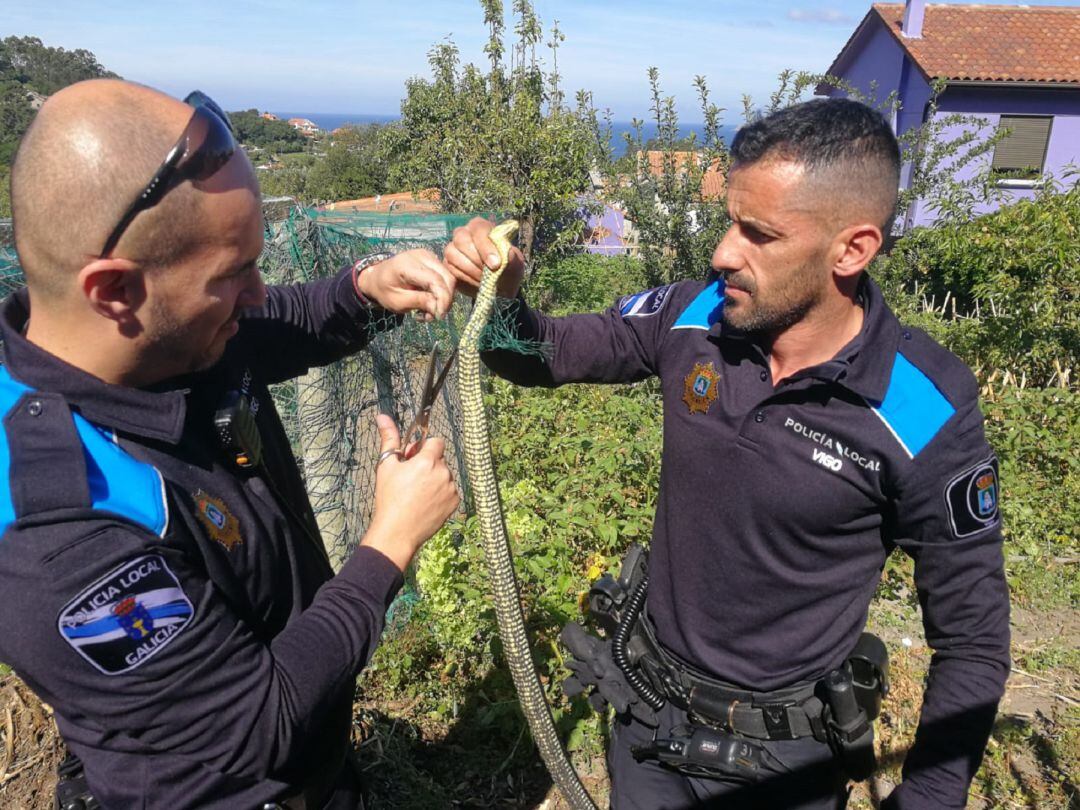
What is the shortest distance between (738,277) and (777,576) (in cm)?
79

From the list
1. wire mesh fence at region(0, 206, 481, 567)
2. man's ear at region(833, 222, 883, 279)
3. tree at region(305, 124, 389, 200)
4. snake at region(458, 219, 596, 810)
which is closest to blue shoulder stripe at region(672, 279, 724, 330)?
man's ear at region(833, 222, 883, 279)

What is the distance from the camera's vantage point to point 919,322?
9.14m

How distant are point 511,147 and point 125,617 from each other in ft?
35.3

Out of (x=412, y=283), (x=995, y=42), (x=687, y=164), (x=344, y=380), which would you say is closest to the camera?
(x=412, y=283)

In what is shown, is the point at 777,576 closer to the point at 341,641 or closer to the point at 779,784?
the point at 779,784

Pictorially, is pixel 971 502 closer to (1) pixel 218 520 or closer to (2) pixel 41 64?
(1) pixel 218 520

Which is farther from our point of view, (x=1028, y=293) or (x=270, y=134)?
(x=270, y=134)

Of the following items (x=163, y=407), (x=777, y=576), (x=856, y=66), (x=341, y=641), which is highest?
(x=856, y=66)

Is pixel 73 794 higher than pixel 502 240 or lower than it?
lower

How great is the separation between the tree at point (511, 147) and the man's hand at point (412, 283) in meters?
8.71

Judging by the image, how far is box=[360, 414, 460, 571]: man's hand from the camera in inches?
60.1

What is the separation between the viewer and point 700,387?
81.7 inches

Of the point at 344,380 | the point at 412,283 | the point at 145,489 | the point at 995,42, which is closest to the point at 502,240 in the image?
the point at 412,283

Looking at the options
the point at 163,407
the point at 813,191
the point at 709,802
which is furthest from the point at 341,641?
the point at 813,191
